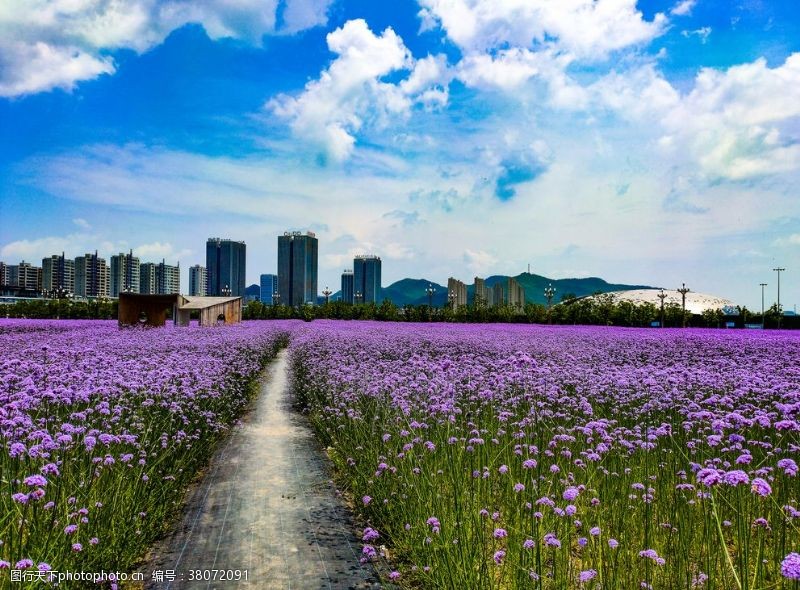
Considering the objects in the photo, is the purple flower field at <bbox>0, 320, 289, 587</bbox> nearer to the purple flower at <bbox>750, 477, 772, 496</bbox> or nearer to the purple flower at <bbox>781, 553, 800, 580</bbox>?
the purple flower at <bbox>781, 553, 800, 580</bbox>

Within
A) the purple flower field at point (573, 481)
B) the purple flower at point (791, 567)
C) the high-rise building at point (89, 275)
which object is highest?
the high-rise building at point (89, 275)

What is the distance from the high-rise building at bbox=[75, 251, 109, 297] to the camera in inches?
7495

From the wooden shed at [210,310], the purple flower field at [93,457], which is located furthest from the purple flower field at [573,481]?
the wooden shed at [210,310]

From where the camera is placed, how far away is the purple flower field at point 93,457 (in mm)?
4012

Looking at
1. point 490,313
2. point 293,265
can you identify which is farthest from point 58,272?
point 490,313

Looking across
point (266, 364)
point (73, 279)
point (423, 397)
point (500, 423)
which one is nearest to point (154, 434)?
point (423, 397)

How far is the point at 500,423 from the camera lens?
764 centimetres

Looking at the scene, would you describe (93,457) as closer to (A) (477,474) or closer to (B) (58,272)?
(A) (477,474)

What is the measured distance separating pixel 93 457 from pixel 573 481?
4.91m

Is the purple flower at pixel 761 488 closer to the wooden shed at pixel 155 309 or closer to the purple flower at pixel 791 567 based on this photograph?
the purple flower at pixel 791 567

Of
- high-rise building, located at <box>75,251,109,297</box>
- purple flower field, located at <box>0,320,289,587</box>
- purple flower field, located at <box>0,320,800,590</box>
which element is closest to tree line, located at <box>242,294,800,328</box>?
purple flower field, located at <box>0,320,800,590</box>

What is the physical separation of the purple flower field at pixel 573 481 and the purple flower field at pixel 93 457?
2241 millimetres

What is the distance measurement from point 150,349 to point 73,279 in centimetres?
21496

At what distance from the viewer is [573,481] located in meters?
4.55
